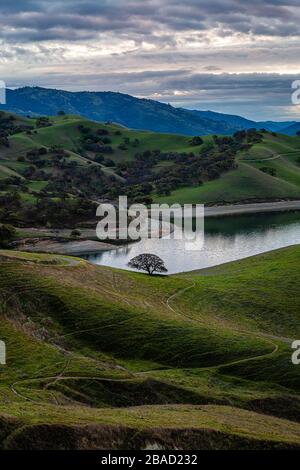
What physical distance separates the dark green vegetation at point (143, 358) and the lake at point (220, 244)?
1153 inches

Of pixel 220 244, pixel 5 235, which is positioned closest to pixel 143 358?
pixel 5 235

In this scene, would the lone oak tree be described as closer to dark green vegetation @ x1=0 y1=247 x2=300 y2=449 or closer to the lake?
dark green vegetation @ x1=0 y1=247 x2=300 y2=449

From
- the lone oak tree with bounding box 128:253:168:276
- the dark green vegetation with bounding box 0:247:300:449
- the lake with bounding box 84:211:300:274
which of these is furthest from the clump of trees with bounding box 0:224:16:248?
the dark green vegetation with bounding box 0:247:300:449

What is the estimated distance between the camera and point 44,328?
63.7 m

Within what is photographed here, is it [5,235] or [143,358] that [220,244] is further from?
[143,358]

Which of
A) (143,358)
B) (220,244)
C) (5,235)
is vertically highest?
(143,358)

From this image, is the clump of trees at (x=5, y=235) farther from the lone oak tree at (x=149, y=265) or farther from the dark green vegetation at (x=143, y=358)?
the dark green vegetation at (x=143, y=358)

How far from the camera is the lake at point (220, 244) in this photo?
12088 cm

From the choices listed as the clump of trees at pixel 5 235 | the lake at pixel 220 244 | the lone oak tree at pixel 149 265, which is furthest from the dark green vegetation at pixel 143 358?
the clump of trees at pixel 5 235

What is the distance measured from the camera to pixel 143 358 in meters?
60.8

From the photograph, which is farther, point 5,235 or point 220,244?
point 220,244

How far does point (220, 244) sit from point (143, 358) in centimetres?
8172

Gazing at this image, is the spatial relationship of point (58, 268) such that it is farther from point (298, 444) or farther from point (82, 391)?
point (298, 444)
